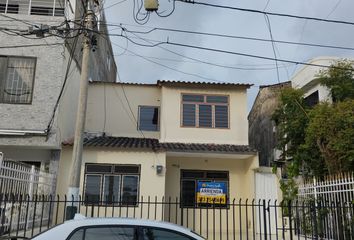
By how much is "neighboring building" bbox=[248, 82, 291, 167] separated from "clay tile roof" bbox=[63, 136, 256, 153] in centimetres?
430

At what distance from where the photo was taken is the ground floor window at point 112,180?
15.2 m

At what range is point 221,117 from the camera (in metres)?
17.5

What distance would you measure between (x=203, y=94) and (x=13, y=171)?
9.54 metres

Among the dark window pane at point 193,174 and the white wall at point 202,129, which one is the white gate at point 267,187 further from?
the dark window pane at point 193,174

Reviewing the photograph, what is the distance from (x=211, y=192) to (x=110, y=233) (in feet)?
40.9

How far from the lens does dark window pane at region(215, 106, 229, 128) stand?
17.4 meters

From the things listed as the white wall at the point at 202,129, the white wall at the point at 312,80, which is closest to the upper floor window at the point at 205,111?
the white wall at the point at 202,129

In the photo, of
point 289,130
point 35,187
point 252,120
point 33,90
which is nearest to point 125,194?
point 35,187

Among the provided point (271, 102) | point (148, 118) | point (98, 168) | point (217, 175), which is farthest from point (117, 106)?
point (271, 102)

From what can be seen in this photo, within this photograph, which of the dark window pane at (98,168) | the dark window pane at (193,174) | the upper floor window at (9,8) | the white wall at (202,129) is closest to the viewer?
the dark window pane at (98,168)

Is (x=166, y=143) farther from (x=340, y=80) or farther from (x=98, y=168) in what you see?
(x=340, y=80)

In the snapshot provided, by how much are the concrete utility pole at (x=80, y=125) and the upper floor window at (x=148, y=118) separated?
8.24 m

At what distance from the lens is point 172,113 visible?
17.3 m

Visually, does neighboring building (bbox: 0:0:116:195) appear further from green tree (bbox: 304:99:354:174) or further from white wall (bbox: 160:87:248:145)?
green tree (bbox: 304:99:354:174)
